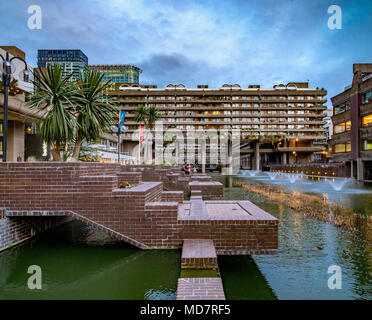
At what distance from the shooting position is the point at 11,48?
20172mm

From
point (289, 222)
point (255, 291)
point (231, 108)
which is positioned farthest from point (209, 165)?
point (255, 291)

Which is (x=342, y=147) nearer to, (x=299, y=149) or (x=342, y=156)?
(x=342, y=156)

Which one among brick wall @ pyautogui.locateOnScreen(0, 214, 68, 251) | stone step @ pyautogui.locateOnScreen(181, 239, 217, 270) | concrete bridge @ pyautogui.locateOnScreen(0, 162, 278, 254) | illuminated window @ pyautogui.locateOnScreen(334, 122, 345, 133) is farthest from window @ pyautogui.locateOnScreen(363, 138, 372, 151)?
brick wall @ pyautogui.locateOnScreen(0, 214, 68, 251)

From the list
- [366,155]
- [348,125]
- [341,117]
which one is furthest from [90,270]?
[341,117]

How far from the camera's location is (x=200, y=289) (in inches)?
154

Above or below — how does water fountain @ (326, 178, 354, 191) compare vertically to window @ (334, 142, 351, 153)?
below

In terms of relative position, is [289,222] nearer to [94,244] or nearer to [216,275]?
[216,275]

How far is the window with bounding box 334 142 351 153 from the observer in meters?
34.6

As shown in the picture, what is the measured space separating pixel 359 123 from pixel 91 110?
1319 inches

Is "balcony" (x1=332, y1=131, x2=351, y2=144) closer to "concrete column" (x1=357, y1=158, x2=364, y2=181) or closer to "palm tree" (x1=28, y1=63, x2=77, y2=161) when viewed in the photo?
"concrete column" (x1=357, y1=158, x2=364, y2=181)

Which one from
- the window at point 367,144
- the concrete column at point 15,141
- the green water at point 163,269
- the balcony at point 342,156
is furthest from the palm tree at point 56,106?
the balcony at point 342,156

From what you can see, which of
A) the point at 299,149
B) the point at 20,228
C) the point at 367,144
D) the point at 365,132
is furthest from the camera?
the point at 299,149
